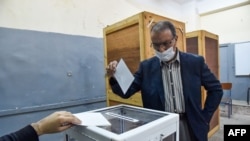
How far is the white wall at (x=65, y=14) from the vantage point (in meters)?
1.95

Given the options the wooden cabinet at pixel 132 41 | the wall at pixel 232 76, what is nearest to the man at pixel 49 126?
the wooden cabinet at pixel 132 41

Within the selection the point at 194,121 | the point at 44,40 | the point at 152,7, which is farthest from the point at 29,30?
the point at 152,7

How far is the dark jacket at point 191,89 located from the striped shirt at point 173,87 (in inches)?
0.9

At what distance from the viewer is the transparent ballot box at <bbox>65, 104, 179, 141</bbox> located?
0.57 meters

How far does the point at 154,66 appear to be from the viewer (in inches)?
46.6

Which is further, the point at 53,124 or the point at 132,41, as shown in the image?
the point at 132,41

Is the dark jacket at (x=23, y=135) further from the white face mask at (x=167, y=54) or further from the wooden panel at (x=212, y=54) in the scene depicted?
the wooden panel at (x=212, y=54)

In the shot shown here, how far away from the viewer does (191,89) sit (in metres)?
1.10

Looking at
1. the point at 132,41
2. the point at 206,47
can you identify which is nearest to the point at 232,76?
the point at 206,47

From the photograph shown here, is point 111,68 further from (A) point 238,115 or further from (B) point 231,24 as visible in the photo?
(B) point 231,24

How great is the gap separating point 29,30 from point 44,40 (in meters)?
0.18

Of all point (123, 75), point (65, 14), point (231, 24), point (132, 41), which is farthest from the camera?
point (231, 24)

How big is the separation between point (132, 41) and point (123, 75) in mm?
666

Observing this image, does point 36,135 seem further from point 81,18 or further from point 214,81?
point 81,18
